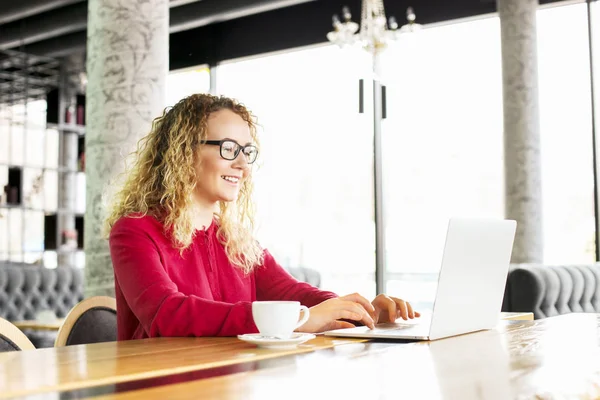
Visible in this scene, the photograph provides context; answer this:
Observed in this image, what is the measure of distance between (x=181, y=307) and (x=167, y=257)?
274 millimetres

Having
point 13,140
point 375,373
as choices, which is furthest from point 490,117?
point 375,373

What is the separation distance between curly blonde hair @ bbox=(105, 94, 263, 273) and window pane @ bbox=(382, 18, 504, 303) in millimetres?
5173

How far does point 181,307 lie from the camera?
157 cm

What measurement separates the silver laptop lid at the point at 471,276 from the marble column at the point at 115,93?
2240mm

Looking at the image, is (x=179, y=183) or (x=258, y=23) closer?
(x=179, y=183)

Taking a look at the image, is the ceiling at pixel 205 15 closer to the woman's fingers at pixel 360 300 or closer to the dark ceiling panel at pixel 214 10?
the dark ceiling panel at pixel 214 10

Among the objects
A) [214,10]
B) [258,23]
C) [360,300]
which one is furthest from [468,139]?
[360,300]

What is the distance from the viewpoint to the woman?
1.58 metres

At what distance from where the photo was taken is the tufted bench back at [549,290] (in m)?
4.05

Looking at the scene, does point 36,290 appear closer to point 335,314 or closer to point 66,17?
point 66,17

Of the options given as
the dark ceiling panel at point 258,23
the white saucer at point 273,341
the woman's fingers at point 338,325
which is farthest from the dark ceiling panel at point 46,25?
the white saucer at point 273,341

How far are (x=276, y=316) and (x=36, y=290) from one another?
15.7ft

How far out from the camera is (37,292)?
18.7 ft

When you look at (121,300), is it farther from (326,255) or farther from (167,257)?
(326,255)
